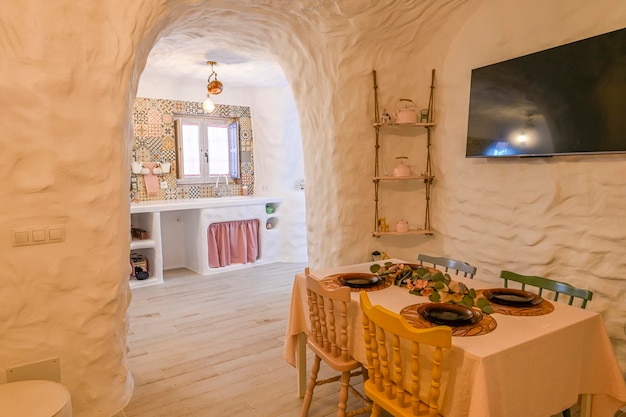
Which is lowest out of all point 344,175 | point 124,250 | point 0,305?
point 0,305

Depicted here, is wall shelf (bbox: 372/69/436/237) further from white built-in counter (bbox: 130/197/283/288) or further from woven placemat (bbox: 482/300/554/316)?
white built-in counter (bbox: 130/197/283/288)

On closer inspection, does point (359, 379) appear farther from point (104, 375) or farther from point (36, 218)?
point (36, 218)

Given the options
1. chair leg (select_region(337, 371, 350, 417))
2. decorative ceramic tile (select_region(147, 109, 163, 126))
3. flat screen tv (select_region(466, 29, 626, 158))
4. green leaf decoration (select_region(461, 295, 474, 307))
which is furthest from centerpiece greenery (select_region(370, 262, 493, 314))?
decorative ceramic tile (select_region(147, 109, 163, 126))

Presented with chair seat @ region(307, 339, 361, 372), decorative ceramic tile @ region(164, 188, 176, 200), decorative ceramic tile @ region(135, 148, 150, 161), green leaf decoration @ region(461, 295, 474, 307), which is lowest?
chair seat @ region(307, 339, 361, 372)

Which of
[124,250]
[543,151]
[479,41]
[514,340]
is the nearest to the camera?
[514,340]

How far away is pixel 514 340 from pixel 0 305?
213cm

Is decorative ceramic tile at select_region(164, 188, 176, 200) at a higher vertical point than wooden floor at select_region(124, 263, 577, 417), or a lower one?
higher

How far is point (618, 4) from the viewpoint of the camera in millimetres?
2035

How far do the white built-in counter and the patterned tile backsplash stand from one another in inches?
9.5

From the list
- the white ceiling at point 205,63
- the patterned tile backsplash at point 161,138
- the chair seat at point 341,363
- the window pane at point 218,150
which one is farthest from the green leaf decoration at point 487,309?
the window pane at point 218,150

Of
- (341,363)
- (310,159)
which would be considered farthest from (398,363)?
(310,159)

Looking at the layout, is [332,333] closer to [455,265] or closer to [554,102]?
[455,265]

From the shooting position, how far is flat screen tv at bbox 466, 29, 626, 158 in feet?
6.66

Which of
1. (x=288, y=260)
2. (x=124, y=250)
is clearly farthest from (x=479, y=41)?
(x=288, y=260)
